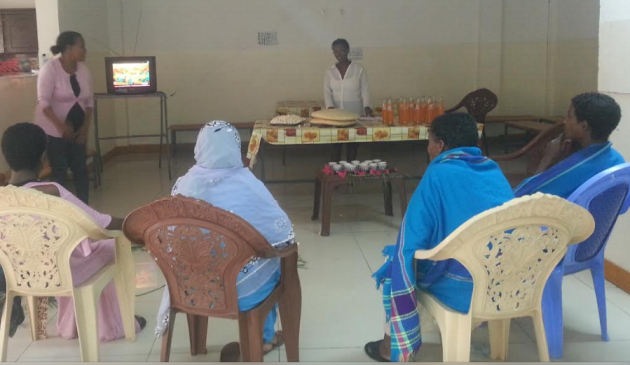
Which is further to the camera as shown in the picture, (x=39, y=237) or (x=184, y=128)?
(x=184, y=128)

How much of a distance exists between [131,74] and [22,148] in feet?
15.6

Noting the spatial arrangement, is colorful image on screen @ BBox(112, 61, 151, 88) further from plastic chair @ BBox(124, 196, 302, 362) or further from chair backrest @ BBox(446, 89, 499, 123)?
plastic chair @ BBox(124, 196, 302, 362)

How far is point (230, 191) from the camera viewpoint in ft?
8.24

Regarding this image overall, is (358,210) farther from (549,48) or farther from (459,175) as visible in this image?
(549,48)


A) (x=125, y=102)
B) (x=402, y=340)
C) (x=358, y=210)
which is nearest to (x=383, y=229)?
(x=358, y=210)

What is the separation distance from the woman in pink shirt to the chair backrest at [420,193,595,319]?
371 cm

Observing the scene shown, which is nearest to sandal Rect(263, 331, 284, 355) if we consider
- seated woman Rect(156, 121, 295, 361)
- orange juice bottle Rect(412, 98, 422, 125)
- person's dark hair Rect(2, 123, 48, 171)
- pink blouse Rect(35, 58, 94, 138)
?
seated woman Rect(156, 121, 295, 361)

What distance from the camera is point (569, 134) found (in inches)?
122

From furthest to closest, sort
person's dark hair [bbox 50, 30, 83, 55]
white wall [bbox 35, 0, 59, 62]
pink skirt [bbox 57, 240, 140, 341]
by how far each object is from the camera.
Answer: white wall [bbox 35, 0, 59, 62] → person's dark hair [bbox 50, 30, 83, 55] → pink skirt [bbox 57, 240, 140, 341]

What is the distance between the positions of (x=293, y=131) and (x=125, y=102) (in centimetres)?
465

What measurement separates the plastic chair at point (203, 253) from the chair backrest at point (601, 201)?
125cm

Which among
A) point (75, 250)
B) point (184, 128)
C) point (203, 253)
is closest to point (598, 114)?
point (203, 253)

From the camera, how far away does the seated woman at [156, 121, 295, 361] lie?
244 cm

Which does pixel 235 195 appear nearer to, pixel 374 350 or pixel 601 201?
pixel 374 350
